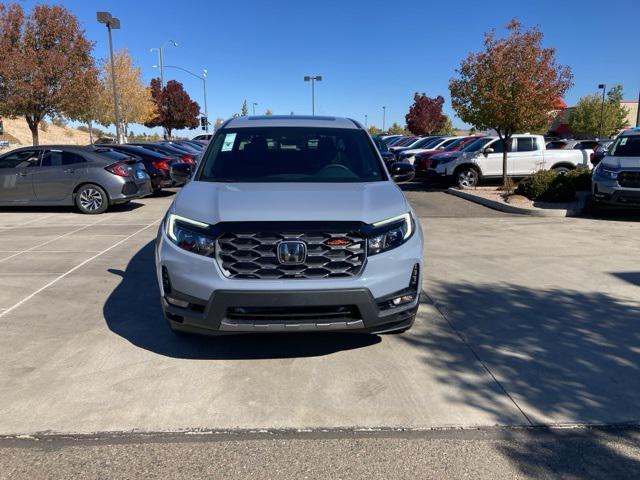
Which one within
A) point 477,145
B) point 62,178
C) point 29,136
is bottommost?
point 62,178

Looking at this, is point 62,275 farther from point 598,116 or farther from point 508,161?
point 598,116

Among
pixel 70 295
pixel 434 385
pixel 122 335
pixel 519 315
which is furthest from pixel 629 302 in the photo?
pixel 70 295

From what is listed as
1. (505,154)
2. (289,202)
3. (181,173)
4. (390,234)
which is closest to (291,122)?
(181,173)

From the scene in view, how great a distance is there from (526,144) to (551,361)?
45.9ft

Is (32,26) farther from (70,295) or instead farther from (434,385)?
(434,385)

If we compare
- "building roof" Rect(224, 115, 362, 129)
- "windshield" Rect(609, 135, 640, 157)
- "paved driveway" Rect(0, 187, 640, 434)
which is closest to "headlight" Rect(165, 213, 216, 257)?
"paved driveway" Rect(0, 187, 640, 434)

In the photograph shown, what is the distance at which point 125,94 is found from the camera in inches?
1684

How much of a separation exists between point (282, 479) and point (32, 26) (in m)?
22.6

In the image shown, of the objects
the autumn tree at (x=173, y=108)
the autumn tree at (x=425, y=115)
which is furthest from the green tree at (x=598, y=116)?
the autumn tree at (x=173, y=108)

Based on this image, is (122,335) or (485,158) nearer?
(122,335)

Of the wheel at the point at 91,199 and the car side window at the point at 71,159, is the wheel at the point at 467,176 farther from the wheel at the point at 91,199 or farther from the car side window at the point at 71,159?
the car side window at the point at 71,159

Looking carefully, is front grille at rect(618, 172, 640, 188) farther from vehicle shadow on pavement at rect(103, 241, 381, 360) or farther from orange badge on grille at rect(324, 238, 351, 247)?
orange badge on grille at rect(324, 238, 351, 247)

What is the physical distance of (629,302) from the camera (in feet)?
17.7

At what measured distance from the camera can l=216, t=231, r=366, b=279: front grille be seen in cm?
357
